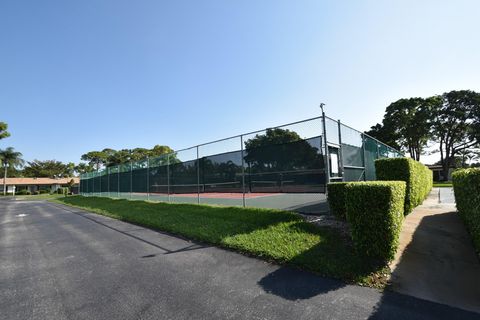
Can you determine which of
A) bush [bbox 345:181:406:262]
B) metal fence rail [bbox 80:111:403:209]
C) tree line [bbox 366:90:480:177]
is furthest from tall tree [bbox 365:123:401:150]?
bush [bbox 345:181:406:262]

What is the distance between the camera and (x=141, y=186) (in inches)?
585

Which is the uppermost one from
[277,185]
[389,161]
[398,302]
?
[389,161]

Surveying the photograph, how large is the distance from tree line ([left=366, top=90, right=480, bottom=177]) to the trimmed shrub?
1306 inches

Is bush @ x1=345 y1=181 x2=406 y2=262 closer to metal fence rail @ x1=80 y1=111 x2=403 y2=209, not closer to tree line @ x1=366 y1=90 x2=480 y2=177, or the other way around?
metal fence rail @ x1=80 y1=111 x2=403 y2=209

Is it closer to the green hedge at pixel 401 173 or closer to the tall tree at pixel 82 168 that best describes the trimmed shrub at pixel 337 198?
the green hedge at pixel 401 173

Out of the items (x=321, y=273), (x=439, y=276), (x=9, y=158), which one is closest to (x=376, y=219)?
(x=439, y=276)

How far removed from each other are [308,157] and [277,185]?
1305 mm

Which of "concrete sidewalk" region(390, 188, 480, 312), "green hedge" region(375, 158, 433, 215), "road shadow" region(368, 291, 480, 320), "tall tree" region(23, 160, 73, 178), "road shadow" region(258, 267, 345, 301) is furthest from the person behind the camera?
"tall tree" region(23, 160, 73, 178)

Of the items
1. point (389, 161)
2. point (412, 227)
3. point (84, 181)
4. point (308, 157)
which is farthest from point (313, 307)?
point (84, 181)

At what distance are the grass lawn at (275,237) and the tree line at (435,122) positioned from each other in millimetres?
33136

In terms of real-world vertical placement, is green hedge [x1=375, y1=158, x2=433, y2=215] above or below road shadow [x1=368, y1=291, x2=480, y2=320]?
above

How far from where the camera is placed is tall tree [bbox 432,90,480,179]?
31922mm

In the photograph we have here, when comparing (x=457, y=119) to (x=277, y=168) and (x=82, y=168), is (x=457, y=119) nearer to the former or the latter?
(x=277, y=168)

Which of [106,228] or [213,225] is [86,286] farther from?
[106,228]
